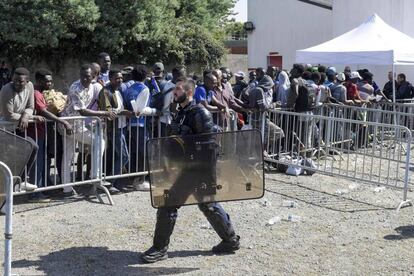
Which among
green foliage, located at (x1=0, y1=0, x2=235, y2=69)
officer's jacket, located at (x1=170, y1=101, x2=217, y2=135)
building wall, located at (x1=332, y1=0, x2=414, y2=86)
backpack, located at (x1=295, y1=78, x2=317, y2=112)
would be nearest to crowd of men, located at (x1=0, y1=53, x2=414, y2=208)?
backpack, located at (x1=295, y1=78, x2=317, y2=112)

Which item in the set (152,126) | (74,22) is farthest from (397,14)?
(152,126)

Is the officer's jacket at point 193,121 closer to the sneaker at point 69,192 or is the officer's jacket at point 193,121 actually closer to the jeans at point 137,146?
the jeans at point 137,146

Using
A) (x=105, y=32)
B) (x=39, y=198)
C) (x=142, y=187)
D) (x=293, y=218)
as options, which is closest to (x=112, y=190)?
(x=142, y=187)

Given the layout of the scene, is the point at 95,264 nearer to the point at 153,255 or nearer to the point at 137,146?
the point at 153,255

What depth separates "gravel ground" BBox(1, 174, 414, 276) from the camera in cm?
552

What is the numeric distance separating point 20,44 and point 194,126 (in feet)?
52.4

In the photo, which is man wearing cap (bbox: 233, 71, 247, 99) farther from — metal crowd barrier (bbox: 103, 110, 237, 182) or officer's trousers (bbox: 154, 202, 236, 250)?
officer's trousers (bbox: 154, 202, 236, 250)

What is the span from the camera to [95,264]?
5535 millimetres

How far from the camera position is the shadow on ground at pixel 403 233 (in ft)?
21.4

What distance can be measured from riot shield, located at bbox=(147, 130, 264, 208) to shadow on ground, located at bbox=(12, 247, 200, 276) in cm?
61

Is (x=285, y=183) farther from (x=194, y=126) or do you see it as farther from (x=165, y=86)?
(x=194, y=126)

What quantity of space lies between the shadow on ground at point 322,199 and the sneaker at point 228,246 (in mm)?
2302

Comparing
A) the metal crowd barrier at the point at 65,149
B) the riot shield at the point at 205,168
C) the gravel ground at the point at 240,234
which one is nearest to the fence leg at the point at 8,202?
the gravel ground at the point at 240,234

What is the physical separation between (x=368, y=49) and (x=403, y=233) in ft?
23.2
